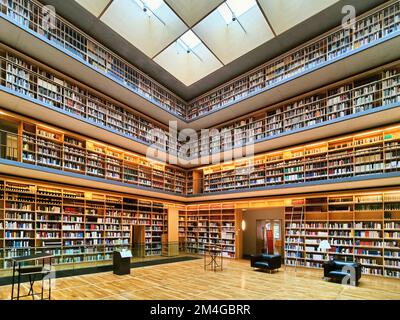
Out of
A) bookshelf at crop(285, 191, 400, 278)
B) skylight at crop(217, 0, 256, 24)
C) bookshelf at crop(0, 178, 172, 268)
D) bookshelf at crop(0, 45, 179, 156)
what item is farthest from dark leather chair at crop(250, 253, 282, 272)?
skylight at crop(217, 0, 256, 24)

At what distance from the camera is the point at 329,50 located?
8094 millimetres

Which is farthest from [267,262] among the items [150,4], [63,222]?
[150,4]

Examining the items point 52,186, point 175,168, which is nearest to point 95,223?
point 52,186

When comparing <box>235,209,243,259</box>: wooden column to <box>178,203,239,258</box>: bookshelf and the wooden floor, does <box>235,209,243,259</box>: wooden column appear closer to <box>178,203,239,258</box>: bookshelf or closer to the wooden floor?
<box>178,203,239,258</box>: bookshelf

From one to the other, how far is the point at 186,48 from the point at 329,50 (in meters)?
5.19

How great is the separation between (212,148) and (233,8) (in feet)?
17.8

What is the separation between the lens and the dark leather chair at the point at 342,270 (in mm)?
6307

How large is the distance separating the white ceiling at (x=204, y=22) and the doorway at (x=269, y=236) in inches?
269

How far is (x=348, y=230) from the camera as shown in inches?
313

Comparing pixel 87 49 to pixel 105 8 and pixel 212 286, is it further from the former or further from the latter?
pixel 212 286

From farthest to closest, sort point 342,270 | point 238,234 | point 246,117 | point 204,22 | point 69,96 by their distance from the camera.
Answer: point 246,117 < point 238,234 < point 204,22 < point 69,96 < point 342,270

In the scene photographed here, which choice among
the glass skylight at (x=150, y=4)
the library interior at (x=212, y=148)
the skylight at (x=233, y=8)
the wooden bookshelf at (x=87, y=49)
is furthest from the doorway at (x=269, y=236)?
the glass skylight at (x=150, y=4)

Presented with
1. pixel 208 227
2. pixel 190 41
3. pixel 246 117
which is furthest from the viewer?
pixel 208 227

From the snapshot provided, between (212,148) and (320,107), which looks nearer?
(320,107)
